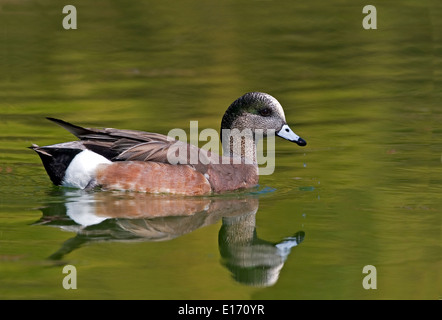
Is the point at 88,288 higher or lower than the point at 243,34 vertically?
lower

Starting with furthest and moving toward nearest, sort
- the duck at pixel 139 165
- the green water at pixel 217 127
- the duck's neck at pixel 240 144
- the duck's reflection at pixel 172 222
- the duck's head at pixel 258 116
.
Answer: the duck's neck at pixel 240 144
the duck's head at pixel 258 116
the duck at pixel 139 165
the duck's reflection at pixel 172 222
the green water at pixel 217 127

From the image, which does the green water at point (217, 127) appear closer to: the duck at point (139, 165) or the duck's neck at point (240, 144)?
the duck at point (139, 165)

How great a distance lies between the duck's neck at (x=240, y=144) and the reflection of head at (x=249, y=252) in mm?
1513

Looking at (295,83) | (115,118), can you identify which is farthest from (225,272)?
(295,83)

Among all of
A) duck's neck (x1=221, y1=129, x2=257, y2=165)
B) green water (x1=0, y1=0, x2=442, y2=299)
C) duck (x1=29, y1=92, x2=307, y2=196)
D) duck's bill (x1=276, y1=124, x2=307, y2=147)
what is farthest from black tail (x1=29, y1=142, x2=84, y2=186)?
duck's bill (x1=276, y1=124, x2=307, y2=147)

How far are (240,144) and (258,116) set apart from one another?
0.39 meters

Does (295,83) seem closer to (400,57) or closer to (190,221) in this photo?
(400,57)

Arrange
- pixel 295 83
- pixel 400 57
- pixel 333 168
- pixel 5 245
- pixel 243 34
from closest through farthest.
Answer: pixel 5 245
pixel 333 168
pixel 295 83
pixel 400 57
pixel 243 34

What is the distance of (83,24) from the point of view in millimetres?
17281

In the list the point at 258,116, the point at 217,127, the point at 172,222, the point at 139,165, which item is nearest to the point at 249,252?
the point at 172,222

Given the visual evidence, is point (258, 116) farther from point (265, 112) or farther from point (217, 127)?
point (217, 127)

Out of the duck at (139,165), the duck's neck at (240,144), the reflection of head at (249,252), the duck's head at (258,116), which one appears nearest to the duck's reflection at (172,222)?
the reflection of head at (249,252)

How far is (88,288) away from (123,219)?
1.70 metres

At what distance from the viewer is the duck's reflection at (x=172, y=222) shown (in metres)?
7.16
